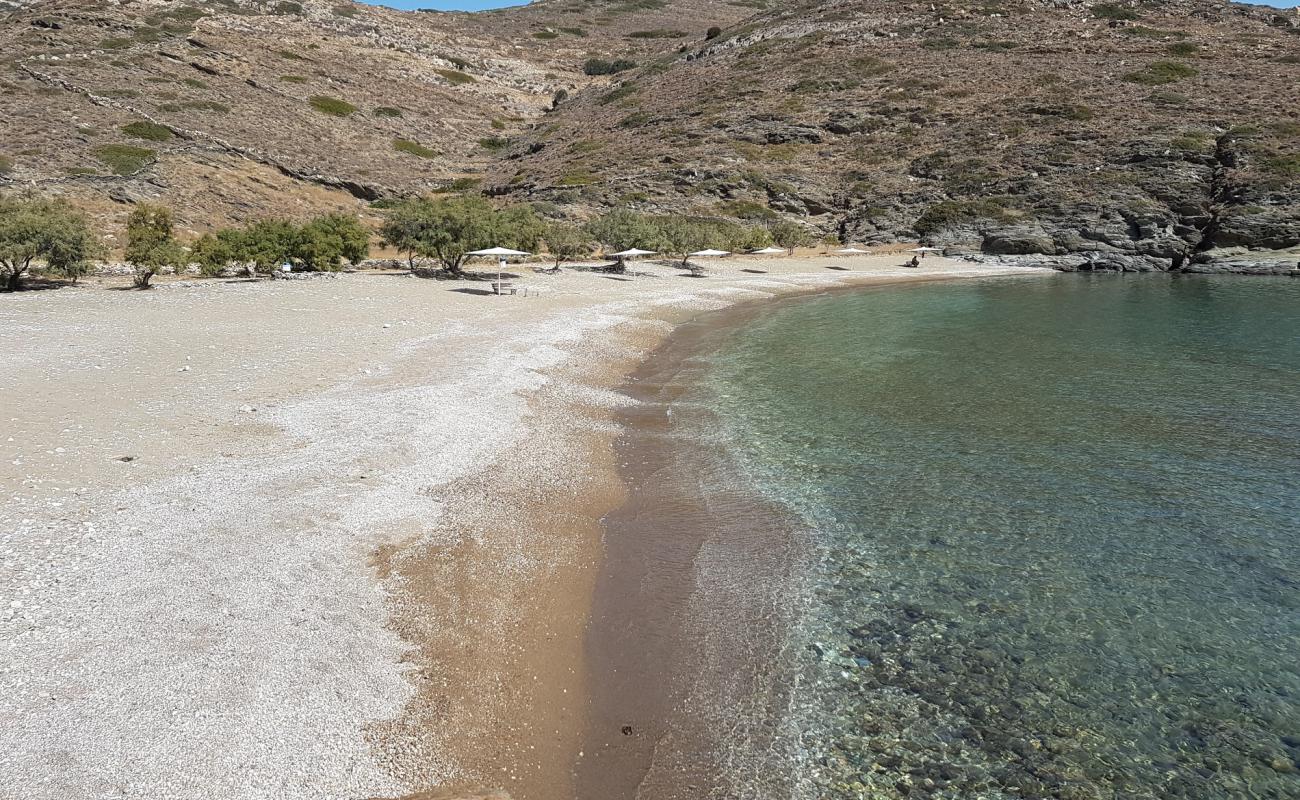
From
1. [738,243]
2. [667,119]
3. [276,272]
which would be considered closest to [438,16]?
[667,119]

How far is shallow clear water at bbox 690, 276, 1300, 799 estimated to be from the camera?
6.35m

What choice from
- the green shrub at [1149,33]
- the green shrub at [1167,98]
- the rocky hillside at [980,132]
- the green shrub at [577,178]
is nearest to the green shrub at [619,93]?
the rocky hillside at [980,132]

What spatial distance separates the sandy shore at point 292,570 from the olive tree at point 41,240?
15516 mm

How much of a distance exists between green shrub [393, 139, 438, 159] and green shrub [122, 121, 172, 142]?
94.4ft

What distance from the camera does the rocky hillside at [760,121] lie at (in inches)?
2393

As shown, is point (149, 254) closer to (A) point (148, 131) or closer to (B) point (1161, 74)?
(A) point (148, 131)

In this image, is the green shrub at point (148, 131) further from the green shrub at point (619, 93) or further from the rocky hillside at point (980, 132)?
the green shrub at point (619, 93)

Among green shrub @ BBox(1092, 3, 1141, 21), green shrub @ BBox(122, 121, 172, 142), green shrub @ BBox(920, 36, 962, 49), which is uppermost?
green shrub @ BBox(1092, 3, 1141, 21)

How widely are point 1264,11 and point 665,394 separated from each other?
142m

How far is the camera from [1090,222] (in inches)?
2506

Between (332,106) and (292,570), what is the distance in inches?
3891

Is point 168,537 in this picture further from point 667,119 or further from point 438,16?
point 438,16

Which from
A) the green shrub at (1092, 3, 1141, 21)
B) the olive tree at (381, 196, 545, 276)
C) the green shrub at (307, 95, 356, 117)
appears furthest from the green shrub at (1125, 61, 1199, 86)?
the green shrub at (307, 95, 356, 117)

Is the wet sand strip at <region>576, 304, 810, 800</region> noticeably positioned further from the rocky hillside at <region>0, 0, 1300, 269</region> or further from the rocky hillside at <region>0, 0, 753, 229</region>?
the rocky hillside at <region>0, 0, 1300, 269</region>
